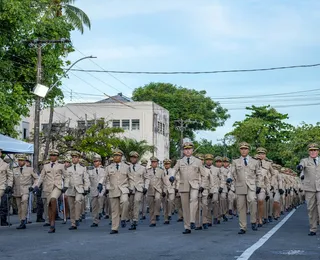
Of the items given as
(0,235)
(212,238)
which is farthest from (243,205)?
(0,235)

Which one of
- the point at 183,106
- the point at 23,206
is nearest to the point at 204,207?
the point at 23,206

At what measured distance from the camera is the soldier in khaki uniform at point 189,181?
17766mm

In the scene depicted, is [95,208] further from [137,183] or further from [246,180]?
[246,180]

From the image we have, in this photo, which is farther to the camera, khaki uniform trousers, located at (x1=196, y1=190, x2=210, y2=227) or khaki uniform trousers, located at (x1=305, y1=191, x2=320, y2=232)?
khaki uniform trousers, located at (x1=196, y1=190, x2=210, y2=227)

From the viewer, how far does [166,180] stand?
25516 millimetres

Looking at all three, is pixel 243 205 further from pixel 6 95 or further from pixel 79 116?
pixel 79 116

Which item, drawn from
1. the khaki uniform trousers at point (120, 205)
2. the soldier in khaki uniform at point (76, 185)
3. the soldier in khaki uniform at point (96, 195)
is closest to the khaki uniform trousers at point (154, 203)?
the soldier in khaki uniform at point (96, 195)

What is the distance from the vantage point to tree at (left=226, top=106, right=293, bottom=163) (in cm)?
9306

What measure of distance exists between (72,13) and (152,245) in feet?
102

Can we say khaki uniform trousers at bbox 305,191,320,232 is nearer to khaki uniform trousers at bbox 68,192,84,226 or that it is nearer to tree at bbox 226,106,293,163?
khaki uniform trousers at bbox 68,192,84,226

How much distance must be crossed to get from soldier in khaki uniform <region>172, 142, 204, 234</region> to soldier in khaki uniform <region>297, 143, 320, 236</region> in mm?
2411

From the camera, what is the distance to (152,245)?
1390 cm

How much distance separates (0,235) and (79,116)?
51.4 metres

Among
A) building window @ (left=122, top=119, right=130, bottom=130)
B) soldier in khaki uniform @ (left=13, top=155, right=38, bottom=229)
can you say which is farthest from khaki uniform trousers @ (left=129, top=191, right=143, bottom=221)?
building window @ (left=122, top=119, right=130, bottom=130)
